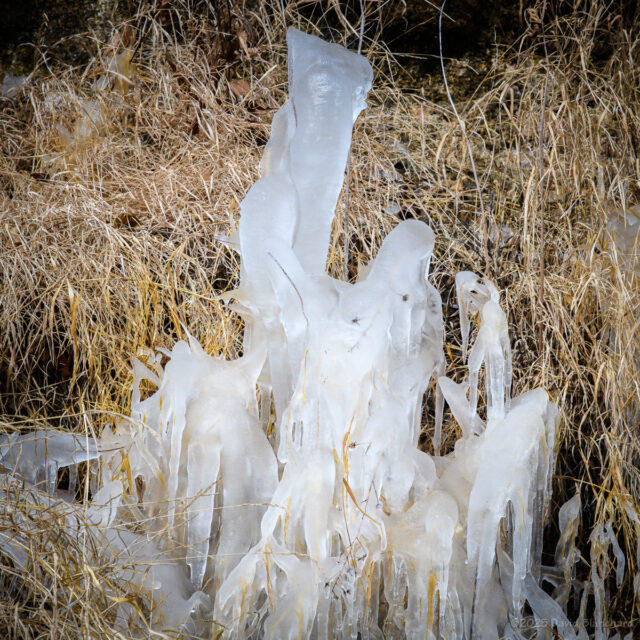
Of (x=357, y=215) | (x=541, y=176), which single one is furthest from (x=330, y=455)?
(x=541, y=176)

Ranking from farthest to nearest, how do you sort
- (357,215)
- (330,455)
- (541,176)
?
(357,215) < (541,176) < (330,455)

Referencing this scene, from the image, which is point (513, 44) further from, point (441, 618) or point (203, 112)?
point (441, 618)

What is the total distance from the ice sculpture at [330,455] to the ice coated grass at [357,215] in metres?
0.33

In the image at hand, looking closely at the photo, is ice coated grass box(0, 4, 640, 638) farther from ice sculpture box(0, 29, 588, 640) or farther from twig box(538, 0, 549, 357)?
ice sculpture box(0, 29, 588, 640)

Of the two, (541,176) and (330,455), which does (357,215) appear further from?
(330,455)

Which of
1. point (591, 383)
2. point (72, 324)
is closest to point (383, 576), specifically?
point (591, 383)

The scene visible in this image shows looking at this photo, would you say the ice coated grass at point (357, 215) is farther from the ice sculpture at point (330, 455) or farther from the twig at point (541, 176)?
the ice sculpture at point (330, 455)

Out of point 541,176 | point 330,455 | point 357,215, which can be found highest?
A: point 541,176

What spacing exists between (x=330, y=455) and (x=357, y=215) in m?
0.97

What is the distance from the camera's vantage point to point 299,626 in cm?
131

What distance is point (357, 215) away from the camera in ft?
6.87

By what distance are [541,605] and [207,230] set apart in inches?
53.7

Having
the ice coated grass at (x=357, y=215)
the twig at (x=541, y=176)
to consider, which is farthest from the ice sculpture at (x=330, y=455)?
the twig at (x=541, y=176)

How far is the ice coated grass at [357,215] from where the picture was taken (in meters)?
1.80
